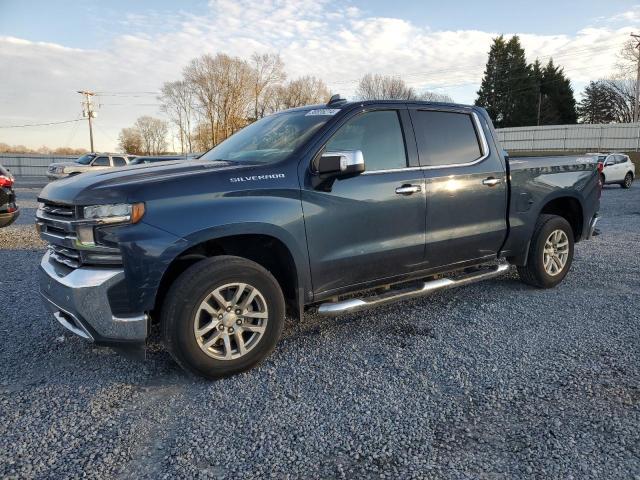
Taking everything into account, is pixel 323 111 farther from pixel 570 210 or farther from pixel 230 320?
pixel 570 210

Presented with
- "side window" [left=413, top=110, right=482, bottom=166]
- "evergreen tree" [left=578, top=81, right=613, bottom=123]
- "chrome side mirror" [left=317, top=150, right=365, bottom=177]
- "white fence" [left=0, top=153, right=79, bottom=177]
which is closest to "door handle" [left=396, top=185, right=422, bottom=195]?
"side window" [left=413, top=110, right=482, bottom=166]

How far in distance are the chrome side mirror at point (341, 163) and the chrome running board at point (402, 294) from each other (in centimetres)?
100

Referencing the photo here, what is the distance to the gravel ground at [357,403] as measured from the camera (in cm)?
230

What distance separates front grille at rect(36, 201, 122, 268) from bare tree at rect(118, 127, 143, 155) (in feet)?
253

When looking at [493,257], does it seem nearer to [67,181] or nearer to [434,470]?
[434,470]

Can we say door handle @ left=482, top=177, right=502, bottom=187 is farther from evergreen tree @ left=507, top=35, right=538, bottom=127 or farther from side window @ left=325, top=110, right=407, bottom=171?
evergreen tree @ left=507, top=35, right=538, bottom=127

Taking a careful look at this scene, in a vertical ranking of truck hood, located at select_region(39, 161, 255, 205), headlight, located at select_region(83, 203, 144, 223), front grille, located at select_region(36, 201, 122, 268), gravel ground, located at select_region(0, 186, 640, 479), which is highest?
truck hood, located at select_region(39, 161, 255, 205)

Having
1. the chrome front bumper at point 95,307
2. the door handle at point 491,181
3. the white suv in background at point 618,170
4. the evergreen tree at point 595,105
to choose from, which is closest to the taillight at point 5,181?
the chrome front bumper at point 95,307

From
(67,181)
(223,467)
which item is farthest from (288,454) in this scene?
(67,181)

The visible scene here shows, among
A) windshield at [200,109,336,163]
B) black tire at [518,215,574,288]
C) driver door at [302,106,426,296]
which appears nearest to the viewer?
driver door at [302,106,426,296]

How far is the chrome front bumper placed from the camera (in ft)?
9.18

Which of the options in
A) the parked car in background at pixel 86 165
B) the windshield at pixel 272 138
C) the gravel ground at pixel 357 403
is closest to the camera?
the gravel ground at pixel 357 403

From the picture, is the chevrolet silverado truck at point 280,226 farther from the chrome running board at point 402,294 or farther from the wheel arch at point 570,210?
the wheel arch at point 570,210

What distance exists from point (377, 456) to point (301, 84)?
60.7 m
